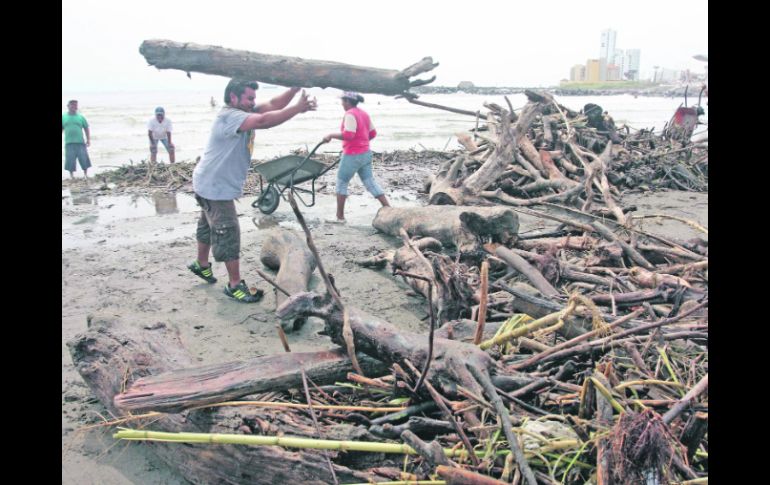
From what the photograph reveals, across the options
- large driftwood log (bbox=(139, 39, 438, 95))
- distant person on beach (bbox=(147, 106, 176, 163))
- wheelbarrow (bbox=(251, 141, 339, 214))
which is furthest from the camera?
distant person on beach (bbox=(147, 106, 176, 163))

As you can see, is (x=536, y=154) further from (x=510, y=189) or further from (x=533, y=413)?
(x=533, y=413)

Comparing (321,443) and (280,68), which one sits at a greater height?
(280,68)

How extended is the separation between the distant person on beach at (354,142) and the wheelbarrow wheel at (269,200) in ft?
3.68

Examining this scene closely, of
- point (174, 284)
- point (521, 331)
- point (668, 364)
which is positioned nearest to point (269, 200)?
point (174, 284)

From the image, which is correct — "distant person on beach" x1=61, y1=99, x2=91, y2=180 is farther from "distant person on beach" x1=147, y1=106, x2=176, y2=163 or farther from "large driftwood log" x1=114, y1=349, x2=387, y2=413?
"large driftwood log" x1=114, y1=349, x2=387, y2=413

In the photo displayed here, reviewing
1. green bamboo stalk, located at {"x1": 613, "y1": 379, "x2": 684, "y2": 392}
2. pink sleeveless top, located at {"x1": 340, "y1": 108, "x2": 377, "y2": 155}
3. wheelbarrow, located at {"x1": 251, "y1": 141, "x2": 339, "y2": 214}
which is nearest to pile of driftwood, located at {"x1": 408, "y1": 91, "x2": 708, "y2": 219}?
pink sleeveless top, located at {"x1": 340, "y1": 108, "x2": 377, "y2": 155}

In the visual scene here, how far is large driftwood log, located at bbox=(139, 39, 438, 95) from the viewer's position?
4.54m

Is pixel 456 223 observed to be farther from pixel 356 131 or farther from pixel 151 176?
pixel 151 176

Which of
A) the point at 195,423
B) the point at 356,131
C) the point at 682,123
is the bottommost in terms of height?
the point at 195,423

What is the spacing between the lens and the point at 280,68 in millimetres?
4809

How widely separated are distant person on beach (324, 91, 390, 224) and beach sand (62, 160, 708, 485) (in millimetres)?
622

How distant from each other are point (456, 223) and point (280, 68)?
2.38m

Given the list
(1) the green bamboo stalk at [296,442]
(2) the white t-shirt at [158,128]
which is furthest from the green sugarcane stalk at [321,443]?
(2) the white t-shirt at [158,128]

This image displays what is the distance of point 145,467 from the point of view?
9.57 ft
